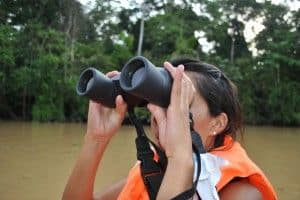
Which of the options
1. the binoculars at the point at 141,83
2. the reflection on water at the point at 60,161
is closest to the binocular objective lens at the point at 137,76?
the binoculars at the point at 141,83

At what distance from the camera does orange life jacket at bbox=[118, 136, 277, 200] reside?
108 centimetres

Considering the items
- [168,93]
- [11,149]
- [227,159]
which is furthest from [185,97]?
[11,149]

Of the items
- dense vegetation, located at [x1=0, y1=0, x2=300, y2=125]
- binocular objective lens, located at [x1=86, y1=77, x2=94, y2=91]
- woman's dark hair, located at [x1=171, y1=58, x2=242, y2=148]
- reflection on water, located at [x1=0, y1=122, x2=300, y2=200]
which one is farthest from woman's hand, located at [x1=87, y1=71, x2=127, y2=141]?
dense vegetation, located at [x1=0, y1=0, x2=300, y2=125]

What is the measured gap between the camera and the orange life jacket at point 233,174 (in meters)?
1.08

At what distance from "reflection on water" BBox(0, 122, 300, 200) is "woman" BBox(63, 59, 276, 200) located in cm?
406

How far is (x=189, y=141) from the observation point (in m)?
1.02

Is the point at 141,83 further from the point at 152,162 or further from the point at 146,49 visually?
the point at 146,49

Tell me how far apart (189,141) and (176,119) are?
5 cm

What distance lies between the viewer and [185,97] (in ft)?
3.46

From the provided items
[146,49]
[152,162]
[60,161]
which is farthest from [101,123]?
[146,49]

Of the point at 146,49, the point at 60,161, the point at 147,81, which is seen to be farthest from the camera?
the point at 146,49

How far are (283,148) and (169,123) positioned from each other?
34.1ft

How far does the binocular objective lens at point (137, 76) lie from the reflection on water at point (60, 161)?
4428mm

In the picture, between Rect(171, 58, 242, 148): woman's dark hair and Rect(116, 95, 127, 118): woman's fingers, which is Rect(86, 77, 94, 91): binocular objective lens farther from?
Rect(171, 58, 242, 148): woman's dark hair
